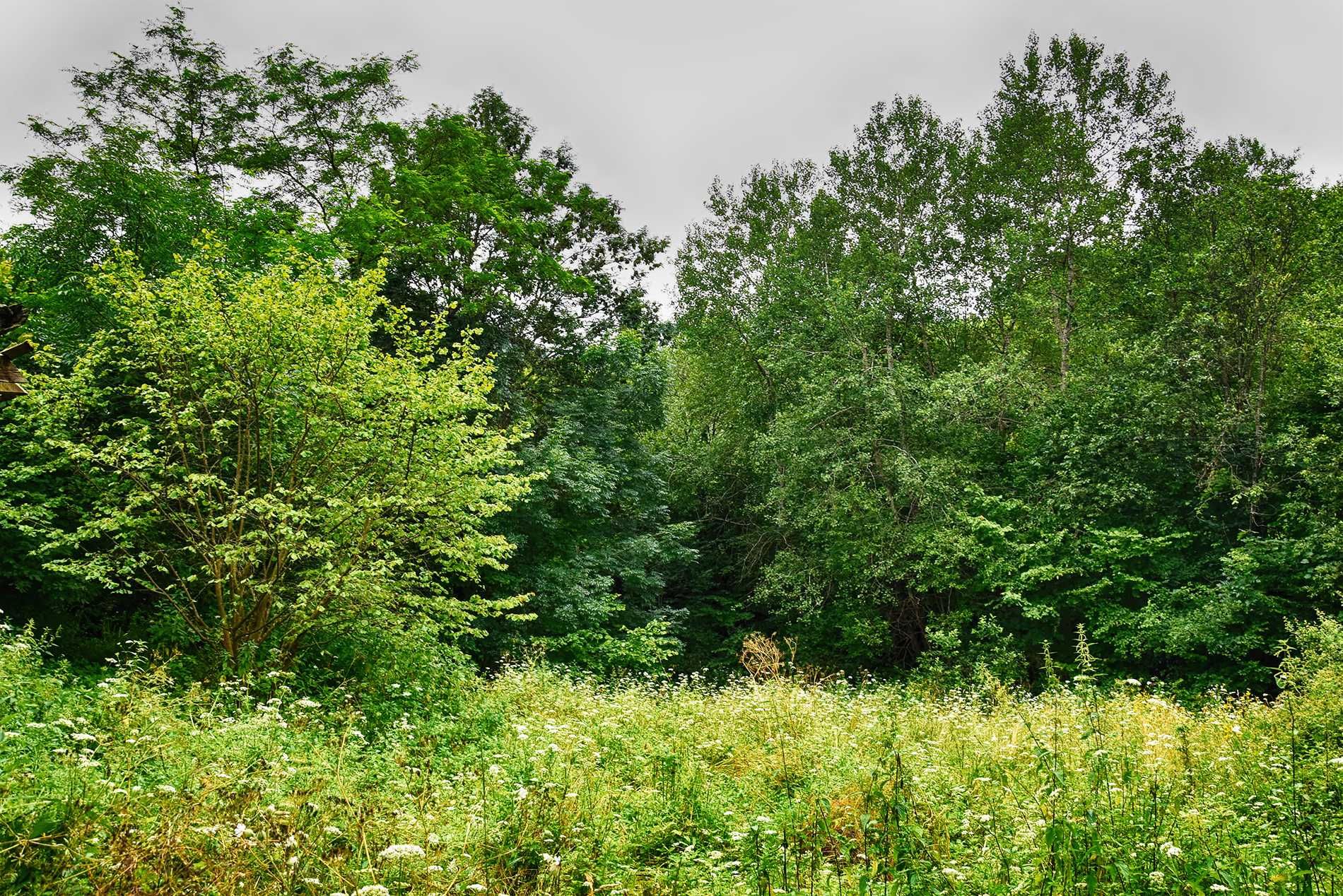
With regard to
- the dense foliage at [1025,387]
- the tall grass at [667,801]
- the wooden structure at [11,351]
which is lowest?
the tall grass at [667,801]

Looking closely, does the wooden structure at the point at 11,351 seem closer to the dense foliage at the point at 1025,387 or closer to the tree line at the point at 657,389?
the tree line at the point at 657,389

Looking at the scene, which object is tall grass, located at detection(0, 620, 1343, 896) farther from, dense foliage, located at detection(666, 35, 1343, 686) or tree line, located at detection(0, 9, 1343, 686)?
dense foliage, located at detection(666, 35, 1343, 686)

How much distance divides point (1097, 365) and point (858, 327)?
5.33 meters

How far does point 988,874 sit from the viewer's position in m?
3.41

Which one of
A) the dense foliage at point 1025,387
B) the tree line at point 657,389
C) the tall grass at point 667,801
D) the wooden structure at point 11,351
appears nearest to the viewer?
the tall grass at point 667,801

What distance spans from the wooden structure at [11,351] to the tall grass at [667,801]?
2144mm

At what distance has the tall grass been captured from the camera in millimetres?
3145

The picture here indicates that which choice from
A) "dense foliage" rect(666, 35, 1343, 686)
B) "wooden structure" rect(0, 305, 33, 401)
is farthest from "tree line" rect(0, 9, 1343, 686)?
"wooden structure" rect(0, 305, 33, 401)

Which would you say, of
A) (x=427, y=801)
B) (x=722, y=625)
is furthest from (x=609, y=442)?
(x=427, y=801)

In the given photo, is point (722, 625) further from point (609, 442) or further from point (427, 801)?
point (427, 801)

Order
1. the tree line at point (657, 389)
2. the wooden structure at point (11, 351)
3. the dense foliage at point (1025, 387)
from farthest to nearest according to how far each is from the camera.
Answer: the dense foliage at point (1025, 387), the tree line at point (657, 389), the wooden structure at point (11, 351)

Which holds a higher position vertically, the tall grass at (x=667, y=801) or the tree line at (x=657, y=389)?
the tree line at (x=657, y=389)

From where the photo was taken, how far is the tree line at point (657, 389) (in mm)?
8156

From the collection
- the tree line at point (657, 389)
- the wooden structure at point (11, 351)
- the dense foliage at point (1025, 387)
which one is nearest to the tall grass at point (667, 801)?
the wooden structure at point (11, 351)
